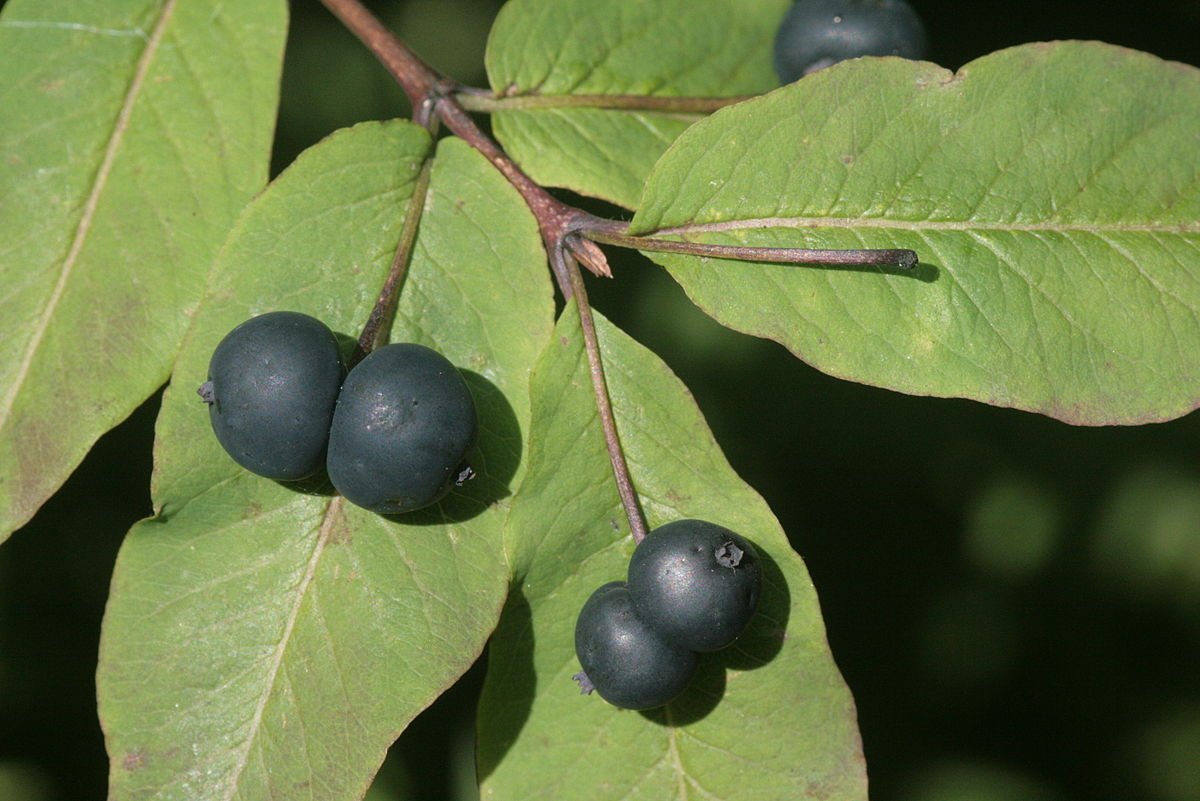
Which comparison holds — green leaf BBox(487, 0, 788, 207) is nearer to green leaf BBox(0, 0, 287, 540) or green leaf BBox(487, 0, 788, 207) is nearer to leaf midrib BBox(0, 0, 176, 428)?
green leaf BBox(0, 0, 287, 540)

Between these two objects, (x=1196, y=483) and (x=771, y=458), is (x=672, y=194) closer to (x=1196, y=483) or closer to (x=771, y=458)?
(x=771, y=458)

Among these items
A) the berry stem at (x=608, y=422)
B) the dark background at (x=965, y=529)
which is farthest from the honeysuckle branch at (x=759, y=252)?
the dark background at (x=965, y=529)

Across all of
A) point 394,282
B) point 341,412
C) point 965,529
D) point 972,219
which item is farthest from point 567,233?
point 965,529

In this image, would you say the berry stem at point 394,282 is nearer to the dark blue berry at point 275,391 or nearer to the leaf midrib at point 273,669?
the dark blue berry at point 275,391

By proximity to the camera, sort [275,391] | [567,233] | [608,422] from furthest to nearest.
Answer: [567,233], [608,422], [275,391]

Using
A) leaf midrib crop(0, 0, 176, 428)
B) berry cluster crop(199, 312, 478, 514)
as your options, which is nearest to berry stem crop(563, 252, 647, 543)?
berry cluster crop(199, 312, 478, 514)

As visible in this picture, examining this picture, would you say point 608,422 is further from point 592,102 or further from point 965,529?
point 965,529
